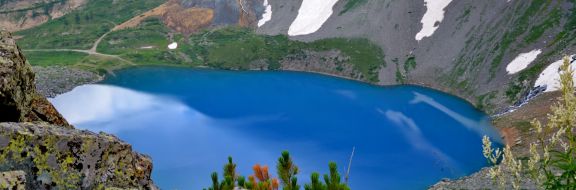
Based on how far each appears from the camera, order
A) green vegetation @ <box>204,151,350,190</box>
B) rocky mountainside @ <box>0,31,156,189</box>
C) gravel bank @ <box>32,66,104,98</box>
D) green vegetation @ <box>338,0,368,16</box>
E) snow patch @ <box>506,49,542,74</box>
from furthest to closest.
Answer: green vegetation @ <box>338,0,368,16</box>, gravel bank @ <box>32,66,104,98</box>, snow patch @ <box>506,49,542,74</box>, green vegetation @ <box>204,151,350,190</box>, rocky mountainside @ <box>0,31,156,189</box>

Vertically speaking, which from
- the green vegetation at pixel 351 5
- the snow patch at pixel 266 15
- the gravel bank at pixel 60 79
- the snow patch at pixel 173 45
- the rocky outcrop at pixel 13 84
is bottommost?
the rocky outcrop at pixel 13 84

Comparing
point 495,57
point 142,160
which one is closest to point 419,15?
point 495,57

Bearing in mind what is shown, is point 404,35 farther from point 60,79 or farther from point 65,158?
point 65,158

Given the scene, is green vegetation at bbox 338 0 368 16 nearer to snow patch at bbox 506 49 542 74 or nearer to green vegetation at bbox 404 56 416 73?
green vegetation at bbox 404 56 416 73

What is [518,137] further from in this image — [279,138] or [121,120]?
[121,120]

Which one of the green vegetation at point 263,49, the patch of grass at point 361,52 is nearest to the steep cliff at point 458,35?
the patch of grass at point 361,52

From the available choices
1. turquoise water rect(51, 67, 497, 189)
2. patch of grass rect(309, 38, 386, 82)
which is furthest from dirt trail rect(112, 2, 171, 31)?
patch of grass rect(309, 38, 386, 82)

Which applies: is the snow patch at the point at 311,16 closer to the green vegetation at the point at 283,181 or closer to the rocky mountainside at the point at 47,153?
the green vegetation at the point at 283,181
